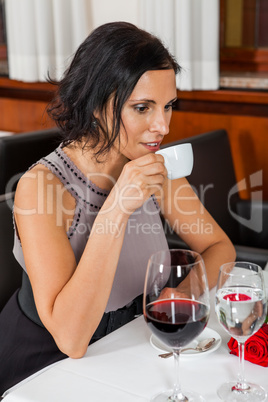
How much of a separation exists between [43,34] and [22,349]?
2294 mm

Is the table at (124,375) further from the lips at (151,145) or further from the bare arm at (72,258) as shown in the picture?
the lips at (151,145)

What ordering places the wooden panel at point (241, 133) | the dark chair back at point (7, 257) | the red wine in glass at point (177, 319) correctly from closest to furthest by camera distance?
1. the red wine in glass at point (177, 319)
2. the dark chair back at point (7, 257)
3. the wooden panel at point (241, 133)

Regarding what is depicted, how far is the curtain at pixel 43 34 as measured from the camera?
3.06 m

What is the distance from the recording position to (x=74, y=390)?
85cm

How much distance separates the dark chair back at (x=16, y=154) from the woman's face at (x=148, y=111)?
0.93m

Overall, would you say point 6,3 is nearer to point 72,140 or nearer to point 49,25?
point 49,25

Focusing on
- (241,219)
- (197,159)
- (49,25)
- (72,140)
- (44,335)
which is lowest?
(241,219)

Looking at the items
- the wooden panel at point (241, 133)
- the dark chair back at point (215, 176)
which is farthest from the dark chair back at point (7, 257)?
the wooden panel at point (241, 133)

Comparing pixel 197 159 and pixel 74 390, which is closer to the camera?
pixel 74 390

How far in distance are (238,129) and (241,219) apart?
517 mm

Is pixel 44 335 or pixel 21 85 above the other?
pixel 21 85

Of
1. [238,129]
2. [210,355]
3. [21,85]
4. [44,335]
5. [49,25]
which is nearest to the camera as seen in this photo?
[210,355]

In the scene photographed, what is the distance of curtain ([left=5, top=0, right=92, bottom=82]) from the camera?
3062mm

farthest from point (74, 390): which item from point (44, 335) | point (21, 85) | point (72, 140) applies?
point (21, 85)
